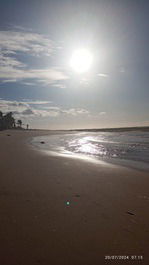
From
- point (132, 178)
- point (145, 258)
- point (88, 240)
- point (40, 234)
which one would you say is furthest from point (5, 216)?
point (132, 178)

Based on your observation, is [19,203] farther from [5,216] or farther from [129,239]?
[129,239]

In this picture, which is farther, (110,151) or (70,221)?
(110,151)

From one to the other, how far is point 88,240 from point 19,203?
6.76 ft

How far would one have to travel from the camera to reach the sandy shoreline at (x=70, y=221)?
296 centimetres

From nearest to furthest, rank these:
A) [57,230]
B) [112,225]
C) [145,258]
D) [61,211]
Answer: [145,258], [57,230], [112,225], [61,211]

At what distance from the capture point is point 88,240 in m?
3.33

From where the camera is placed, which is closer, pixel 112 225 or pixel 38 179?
pixel 112 225

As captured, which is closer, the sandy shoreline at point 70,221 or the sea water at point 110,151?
the sandy shoreline at point 70,221

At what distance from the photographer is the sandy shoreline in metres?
2.96

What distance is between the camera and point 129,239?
339 centimetres

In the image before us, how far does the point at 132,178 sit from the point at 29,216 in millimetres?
4871

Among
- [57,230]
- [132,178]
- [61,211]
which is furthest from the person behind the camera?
[132,178]

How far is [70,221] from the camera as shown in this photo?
3904 millimetres

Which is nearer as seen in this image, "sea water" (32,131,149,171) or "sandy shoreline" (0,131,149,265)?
"sandy shoreline" (0,131,149,265)
